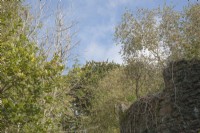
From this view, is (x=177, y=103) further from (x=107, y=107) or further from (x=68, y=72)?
(x=107, y=107)

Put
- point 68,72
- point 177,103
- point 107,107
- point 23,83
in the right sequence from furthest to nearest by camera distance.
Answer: point 107,107 < point 68,72 < point 177,103 < point 23,83

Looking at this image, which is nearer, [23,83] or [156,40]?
[23,83]

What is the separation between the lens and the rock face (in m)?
11.3

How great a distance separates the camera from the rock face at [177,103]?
37.1ft

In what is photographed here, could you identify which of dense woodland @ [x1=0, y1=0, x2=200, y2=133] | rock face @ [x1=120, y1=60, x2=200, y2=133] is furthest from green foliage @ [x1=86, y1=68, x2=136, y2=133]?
rock face @ [x1=120, y1=60, x2=200, y2=133]

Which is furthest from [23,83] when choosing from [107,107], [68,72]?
[107,107]

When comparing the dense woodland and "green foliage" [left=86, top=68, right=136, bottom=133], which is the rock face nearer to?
the dense woodland

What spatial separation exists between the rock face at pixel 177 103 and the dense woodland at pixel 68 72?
1.52 metres

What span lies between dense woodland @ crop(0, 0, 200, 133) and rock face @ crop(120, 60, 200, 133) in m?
1.52

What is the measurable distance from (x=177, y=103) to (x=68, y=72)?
6.49 m

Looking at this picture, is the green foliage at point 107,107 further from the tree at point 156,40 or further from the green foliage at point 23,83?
the green foliage at point 23,83

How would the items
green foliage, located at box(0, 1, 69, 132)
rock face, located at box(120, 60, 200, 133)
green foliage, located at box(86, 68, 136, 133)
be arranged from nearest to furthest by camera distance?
green foliage, located at box(0, 1, 69, 132)
rock face, located at box(120, 60, 200, 133)
green foliage, located at box(86, 68, 136, 133)

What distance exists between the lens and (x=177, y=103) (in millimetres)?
11695

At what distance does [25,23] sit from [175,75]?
12.6 meters
